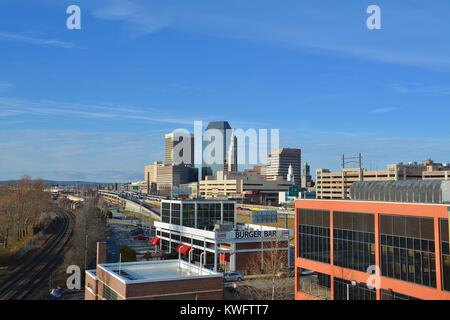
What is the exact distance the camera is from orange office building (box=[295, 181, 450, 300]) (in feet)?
74.1

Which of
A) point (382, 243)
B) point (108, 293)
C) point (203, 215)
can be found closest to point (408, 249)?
point (382, 243)

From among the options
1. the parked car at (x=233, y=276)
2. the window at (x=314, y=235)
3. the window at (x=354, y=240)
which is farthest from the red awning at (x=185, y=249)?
the window at (x=354, y=240)

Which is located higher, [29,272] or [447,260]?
[447,260]

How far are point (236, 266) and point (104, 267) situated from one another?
71.6 ft

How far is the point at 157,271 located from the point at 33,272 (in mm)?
28603

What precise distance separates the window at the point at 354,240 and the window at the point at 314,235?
95 centimetres

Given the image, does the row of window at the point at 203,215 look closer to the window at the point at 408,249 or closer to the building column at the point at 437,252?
the window at the point at 408,249

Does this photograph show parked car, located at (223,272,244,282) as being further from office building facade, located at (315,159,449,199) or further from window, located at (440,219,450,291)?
office building facade, located at (315,159,449,199)

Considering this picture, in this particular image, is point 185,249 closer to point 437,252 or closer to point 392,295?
point 392,295

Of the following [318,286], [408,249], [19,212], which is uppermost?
[408,249]

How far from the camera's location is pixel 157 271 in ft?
88.5
